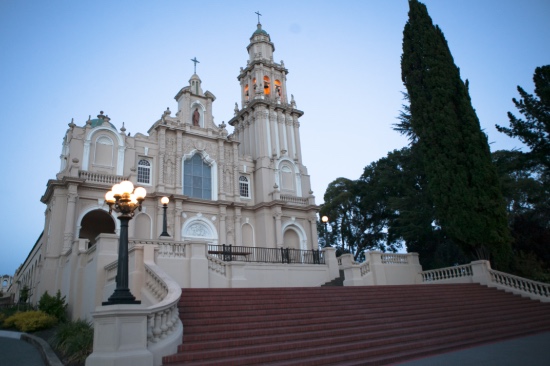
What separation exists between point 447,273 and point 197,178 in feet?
63.5

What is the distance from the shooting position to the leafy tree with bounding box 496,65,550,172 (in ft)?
73.1

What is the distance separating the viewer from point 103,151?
27000 millimetres

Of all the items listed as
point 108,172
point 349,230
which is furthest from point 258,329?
point 349,230

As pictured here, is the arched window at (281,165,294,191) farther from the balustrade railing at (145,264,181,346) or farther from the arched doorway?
the balustrade railing at (145,264,181,346)

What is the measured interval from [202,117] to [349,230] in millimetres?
24121

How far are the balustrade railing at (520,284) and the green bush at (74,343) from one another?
18.6 metres

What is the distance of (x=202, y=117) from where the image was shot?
33094 mm

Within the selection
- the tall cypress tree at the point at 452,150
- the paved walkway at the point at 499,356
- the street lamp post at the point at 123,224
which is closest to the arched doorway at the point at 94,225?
the street lamp post at the point at 123,224

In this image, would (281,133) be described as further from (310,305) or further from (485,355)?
(485,355)

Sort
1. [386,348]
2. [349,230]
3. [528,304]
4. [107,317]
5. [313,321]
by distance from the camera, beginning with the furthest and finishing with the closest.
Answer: [349,230], [528,304], [313,321], [386,348], [107,317]

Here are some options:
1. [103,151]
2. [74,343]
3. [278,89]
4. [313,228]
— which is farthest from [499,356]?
[278,89]

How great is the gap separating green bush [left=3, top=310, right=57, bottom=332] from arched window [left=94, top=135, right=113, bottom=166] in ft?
43.5

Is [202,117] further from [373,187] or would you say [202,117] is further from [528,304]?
[528,304]

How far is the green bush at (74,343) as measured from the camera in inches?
362
